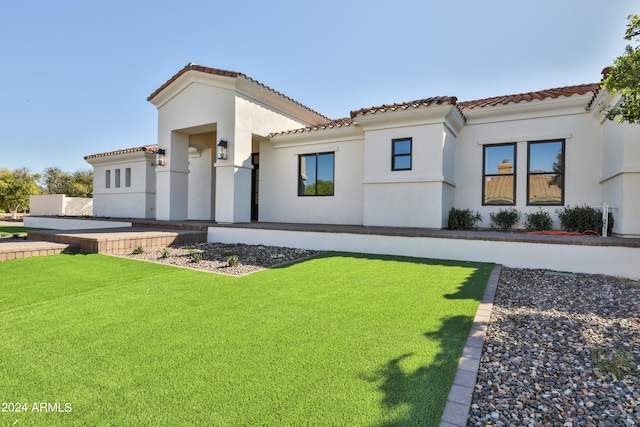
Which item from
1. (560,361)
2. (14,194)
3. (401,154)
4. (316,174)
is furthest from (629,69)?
(14,194)

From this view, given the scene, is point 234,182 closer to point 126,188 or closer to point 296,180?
point 296,180

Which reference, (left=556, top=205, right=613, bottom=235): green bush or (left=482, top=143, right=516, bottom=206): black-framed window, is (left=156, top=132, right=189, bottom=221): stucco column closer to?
(left=482, top=143, right=516, bottom=206): black-framed window

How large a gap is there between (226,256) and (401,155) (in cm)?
613

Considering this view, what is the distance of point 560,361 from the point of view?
2773 mm

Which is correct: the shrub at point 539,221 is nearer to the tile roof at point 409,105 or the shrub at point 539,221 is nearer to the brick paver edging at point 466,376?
the tile roof at point 409,105

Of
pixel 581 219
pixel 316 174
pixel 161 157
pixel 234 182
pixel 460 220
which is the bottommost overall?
pixel 460 220

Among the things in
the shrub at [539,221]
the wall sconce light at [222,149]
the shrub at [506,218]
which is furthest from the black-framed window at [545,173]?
the wall sconce light at [222,149]

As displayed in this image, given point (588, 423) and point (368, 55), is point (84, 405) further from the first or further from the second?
point (368, 55)

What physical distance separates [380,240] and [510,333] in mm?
4869

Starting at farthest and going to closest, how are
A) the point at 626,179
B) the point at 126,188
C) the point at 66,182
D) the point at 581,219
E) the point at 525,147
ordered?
the point at 66,182 < the point at 126,188 < the point at 525,147 < the point at 581,219 < the point at 626,179

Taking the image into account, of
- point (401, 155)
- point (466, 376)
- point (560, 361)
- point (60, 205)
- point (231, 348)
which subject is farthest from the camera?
point (60, 205)

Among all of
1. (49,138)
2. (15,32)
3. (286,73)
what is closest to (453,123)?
(286,73)

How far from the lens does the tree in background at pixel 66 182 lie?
37.5 meters

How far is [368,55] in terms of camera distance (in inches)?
482
